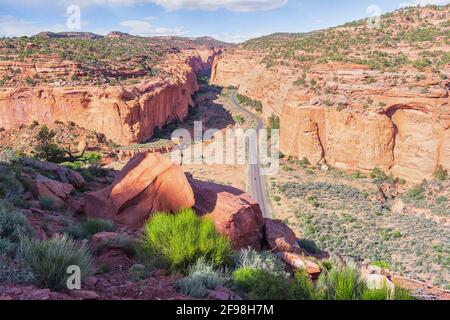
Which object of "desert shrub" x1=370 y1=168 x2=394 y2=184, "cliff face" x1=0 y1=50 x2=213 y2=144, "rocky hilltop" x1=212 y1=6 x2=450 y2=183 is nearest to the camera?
"rocky hilltop" x1=212 y1=6 x2=450 y2=183

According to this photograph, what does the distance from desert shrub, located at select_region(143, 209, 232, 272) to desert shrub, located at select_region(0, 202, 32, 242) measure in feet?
7.02

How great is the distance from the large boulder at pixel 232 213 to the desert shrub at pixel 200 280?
3289 millimetres

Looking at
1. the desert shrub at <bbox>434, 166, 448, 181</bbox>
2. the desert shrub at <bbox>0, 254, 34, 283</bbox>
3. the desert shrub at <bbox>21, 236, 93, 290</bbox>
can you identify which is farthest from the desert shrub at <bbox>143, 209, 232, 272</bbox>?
the desert shrub at <bbox>434, 166, 448, 181</bbox>

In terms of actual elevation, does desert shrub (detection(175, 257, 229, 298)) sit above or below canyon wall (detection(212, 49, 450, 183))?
below

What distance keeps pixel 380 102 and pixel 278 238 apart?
77.6ft

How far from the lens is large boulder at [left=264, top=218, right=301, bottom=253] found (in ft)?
35.9

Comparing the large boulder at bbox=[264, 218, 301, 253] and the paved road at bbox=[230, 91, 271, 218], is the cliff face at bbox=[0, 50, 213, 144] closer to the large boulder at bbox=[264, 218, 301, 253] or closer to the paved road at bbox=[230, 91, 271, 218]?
the paved road at bbox=[230, 91, 271, 218]

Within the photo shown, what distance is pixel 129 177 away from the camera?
1094 cm

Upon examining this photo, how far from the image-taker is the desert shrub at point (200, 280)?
5.23 m

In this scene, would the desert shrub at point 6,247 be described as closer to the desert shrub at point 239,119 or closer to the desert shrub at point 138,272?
the desert shrub at point 138,272

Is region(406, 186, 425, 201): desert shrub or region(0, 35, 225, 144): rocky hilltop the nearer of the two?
region(406, 186, 425, 201): desert shrub

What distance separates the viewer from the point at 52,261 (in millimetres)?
5059

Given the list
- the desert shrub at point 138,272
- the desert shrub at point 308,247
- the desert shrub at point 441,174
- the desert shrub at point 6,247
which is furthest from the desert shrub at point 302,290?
the desert shrub at point 441,174
